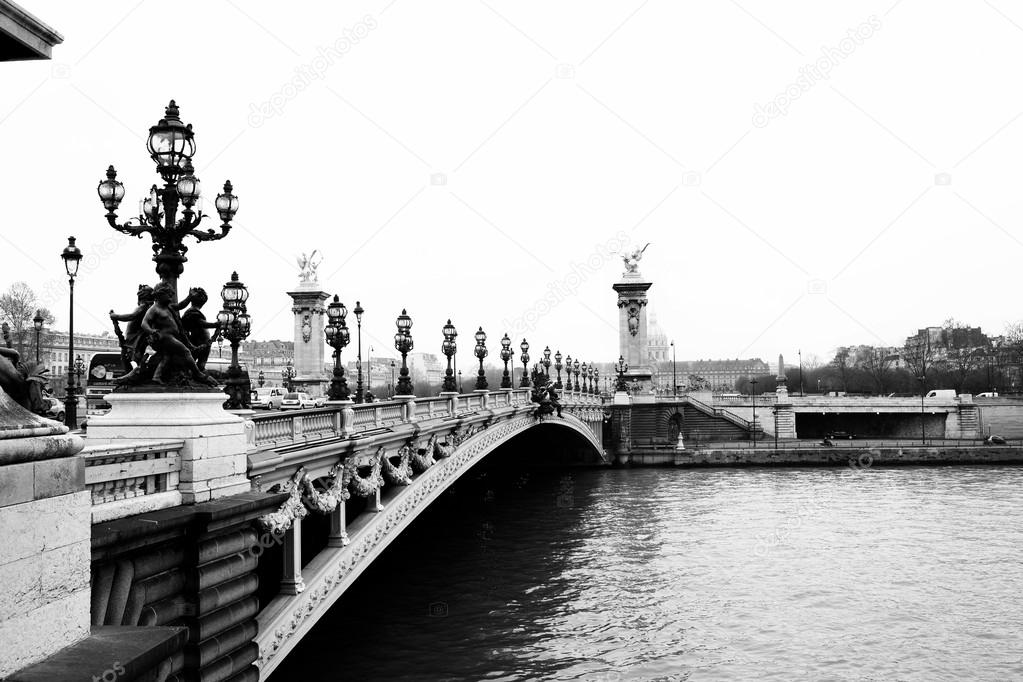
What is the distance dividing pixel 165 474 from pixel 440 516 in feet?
87.3

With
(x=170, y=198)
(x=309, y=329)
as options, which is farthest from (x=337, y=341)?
(x=309, y=329)

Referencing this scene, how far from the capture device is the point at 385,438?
16297mm

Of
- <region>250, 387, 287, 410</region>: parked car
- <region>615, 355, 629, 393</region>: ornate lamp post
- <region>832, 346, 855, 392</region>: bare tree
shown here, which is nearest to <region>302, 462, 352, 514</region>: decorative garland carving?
<region>250, 387, 287, 410</region>: parked car

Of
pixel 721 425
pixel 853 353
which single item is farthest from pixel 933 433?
pixel 853 353

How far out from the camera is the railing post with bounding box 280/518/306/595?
1324 centimetres

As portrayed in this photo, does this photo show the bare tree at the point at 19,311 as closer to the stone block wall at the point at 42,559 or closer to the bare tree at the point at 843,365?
the stone block wall at the point at 42,559

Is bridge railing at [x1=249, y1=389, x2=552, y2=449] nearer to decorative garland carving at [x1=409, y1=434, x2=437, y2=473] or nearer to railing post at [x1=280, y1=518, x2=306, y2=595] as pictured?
decorative garland carving at [x1=409, y1=434, x2=437, y2=473]

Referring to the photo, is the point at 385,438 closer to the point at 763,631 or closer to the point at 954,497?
the point at 763,631

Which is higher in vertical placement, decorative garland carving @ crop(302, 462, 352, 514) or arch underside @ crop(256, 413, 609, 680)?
decorative garland carving @ crop(302, 462, 352, 514)

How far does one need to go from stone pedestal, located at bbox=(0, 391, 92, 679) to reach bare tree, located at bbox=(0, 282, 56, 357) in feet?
66.9

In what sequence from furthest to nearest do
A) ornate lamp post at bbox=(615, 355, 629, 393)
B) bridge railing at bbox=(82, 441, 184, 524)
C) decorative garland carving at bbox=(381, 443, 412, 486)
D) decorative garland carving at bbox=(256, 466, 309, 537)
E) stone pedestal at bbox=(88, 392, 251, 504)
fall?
ornate lamp post at bbox=(615, 355, 629, 393)
decorative garland carving at bbox=(381, 443, 412, 486)
decorative garland carving at bbox=(256, 466, 309, 537)
stone pedestal at bbox=(88, 392, 251, 504)
bridge railing at bbox=(82, 441, 184, 524)

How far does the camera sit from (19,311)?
88.6ft

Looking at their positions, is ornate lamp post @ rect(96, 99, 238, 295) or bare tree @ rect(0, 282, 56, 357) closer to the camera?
ornate lamp post @ rect(96, 99, 238, 295)

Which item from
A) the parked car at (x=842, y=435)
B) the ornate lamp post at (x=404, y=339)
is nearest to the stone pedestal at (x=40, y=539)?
the ornate lamp post at (x=404, y=339)
